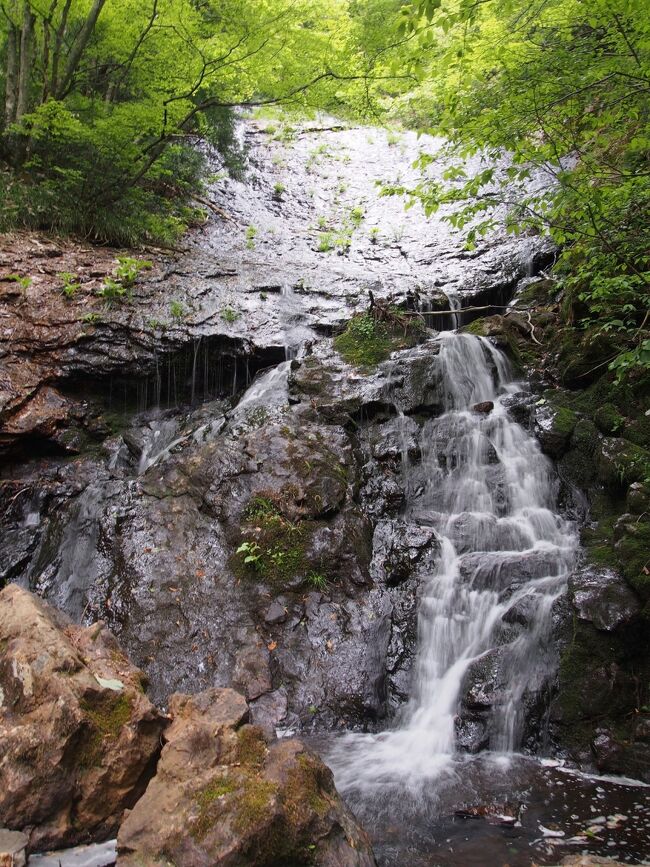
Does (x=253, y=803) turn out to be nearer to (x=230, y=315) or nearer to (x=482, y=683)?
(x=482, y=683)

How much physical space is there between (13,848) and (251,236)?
45.6ft

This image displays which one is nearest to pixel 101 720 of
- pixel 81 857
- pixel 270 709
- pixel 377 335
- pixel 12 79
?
pixel 81 857

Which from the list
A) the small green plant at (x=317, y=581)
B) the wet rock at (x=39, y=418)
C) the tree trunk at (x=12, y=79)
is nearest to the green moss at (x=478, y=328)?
the small green plant at (x=317, y=581)

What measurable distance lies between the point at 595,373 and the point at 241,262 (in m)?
8.17

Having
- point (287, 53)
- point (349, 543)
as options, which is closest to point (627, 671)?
point (349, 543)

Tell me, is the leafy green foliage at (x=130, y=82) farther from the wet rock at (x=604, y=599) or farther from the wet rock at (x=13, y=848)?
the wet rock at (x=13, y=848)

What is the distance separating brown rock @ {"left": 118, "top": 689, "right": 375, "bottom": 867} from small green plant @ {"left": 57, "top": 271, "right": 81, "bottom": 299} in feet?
26.5

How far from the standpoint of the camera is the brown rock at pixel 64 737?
8.80ft

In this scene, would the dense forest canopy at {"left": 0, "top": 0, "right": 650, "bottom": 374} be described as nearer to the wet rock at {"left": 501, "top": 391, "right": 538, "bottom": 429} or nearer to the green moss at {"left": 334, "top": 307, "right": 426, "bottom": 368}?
the wet rock at {"left": 501, "top": 391, "right": 538, "bottom": 429}

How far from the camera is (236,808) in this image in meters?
2.56

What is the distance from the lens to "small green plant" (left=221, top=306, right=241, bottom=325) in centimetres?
977

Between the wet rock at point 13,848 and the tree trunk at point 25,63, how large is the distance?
1224 centimetres

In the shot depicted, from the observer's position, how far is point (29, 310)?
868 centimetres

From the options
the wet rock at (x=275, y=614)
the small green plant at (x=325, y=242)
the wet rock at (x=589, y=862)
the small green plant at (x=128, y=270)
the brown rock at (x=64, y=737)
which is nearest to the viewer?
the wet rock at (x=589, y=862)
